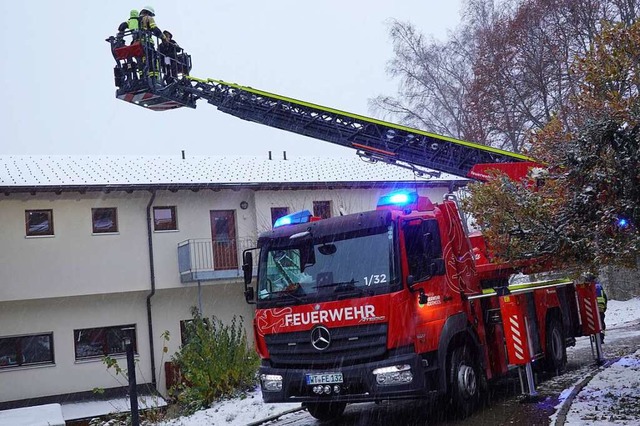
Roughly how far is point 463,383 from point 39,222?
16646 mm

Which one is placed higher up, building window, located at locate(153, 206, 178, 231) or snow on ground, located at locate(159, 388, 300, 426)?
building window, located at locate(153, 206, 178, 231)

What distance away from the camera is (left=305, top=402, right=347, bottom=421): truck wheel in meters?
9.68

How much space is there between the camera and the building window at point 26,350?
21031 millimetres

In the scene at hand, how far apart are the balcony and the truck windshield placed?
13847mm

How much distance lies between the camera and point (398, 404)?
408 inches

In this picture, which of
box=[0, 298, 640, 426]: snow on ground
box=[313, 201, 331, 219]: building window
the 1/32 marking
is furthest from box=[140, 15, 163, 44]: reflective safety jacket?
box=[313, 201, 331, 219]: building window

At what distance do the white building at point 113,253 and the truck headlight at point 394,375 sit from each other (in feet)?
50.2

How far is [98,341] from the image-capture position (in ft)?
71.8

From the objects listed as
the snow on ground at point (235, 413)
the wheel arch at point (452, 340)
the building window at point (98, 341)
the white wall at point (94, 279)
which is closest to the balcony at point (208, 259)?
the white wall at point (94, 279)

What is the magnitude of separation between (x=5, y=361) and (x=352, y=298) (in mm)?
16429

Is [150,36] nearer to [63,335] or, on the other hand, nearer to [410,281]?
[410,281]

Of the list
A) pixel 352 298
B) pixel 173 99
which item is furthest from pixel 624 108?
pixel 173 99

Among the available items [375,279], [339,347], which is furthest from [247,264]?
[375,279]

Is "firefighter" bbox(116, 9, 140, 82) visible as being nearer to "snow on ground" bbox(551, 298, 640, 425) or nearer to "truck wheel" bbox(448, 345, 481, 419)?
"truck wheel" bbox(448, 345, 481, 419)
